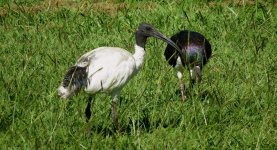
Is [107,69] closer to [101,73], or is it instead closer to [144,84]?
[101,73]

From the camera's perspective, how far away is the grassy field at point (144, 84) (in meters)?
5.41

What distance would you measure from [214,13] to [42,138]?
665 cm

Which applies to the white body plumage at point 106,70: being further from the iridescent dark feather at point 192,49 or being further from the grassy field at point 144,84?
the iridescent dark feather at point 192,49

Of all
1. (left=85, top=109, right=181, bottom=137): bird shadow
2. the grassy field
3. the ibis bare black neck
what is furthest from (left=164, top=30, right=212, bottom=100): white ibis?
(left=85, top=109, right=181, bottom=137): bird shadow

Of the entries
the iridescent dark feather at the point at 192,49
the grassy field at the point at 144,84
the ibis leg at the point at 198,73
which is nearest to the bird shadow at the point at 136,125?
the grassy field at the point at 144,84

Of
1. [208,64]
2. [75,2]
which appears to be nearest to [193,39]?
[208,64]

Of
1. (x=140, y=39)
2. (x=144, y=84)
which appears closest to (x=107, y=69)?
(x=140, y=39)

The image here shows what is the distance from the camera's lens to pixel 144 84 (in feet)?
24.2

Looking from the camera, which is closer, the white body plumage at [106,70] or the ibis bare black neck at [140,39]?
the white body plumage at [106,70]

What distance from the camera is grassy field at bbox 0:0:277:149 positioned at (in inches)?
213

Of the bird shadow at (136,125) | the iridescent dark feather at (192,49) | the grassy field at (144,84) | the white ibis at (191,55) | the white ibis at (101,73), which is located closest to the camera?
the grassy field at (144,84)

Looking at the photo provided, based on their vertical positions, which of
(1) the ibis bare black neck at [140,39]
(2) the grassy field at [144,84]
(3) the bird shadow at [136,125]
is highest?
(1) the ibis bare black neck at [140,39]

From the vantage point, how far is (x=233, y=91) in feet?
23.8

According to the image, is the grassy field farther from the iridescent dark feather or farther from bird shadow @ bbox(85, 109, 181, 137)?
the iridescent dark feather
